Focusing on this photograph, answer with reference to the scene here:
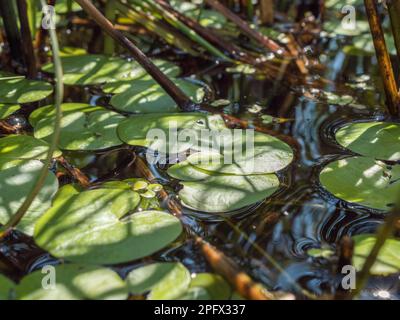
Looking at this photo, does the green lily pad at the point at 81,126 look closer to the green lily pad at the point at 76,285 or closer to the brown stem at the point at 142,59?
the brown stem at the point at 142,59

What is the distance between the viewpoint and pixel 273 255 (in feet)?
3.28

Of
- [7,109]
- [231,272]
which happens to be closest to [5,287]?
[231,272]

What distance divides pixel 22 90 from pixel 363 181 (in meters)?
1.05

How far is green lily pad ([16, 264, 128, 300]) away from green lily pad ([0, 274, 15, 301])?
13 millimetres

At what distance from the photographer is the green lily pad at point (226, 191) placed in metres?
1.10

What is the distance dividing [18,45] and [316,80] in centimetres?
105

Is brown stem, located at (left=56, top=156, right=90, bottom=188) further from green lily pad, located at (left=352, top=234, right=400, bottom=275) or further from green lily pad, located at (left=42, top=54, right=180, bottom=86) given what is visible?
green lily pad, located at (left=352, top=234, right=400, bottom=275)

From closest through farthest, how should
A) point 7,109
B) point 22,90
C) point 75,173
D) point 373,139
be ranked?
point 75,173
point 373,139
point 7,109
point 22,90

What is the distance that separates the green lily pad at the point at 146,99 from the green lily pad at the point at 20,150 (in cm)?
31

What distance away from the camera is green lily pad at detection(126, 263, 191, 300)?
87 centimetres

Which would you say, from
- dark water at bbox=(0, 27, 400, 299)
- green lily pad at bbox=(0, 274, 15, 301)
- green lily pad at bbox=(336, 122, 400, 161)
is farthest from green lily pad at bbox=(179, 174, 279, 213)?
green lily pad at bbox=(0, 274, 15, 301)

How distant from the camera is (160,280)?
35.3 inches

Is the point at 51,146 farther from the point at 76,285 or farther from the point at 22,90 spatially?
the point at 22,90

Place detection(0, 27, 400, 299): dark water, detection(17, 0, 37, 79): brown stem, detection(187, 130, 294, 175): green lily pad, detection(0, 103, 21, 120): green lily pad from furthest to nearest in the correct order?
detection(17, 0, 37, 79): brown stem
detection(0, 103, 21, 120): green lily pad
detection(187, 130, 294, 175): green lily pad
detection(0, 27, 400, 299): dark water
